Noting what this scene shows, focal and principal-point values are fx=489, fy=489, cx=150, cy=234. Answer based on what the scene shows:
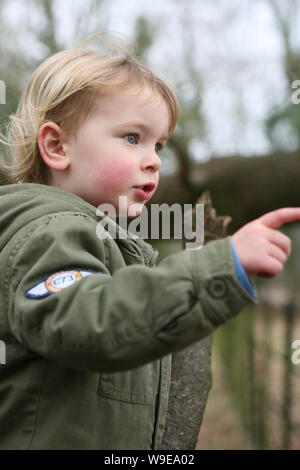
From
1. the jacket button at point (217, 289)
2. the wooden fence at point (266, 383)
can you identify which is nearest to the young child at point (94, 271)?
the jacket button at point (217, 289)

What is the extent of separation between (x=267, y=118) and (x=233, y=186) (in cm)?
616

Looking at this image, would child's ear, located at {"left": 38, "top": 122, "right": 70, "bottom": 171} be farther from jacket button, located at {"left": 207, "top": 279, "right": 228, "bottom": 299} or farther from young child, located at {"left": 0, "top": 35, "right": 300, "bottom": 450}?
jacket button, located at {"left": 207, "top": 279, "right": 228, "bottom": 299}

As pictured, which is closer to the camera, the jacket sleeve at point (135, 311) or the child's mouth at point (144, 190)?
the jacket sleeve at point (135, 311)

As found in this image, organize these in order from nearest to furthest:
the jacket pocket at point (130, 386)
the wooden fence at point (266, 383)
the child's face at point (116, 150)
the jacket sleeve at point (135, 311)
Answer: the jacket sleeve at point (135, 311)
the jacket pocket at point (130, 386)
the child's face at point (116, 150)
the wooden fence at point (266, 383)

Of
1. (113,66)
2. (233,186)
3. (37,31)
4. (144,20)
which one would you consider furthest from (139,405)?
(144,20)

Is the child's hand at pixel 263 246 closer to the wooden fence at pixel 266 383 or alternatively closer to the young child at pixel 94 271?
the young child at pixel 94 271

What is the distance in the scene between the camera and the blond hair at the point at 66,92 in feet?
4.92

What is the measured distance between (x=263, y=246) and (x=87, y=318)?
0.40 m

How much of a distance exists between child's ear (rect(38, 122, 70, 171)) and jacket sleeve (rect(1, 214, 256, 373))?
0.54 m

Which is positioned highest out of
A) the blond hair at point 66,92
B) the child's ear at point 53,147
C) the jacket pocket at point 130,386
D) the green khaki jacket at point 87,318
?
the blond hair at point 66,92

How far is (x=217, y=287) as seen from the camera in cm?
101

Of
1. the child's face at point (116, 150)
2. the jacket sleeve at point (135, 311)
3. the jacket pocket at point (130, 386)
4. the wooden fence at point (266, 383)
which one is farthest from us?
the wooden fence at point (266, 383)

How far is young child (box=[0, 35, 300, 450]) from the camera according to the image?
1.01 m
